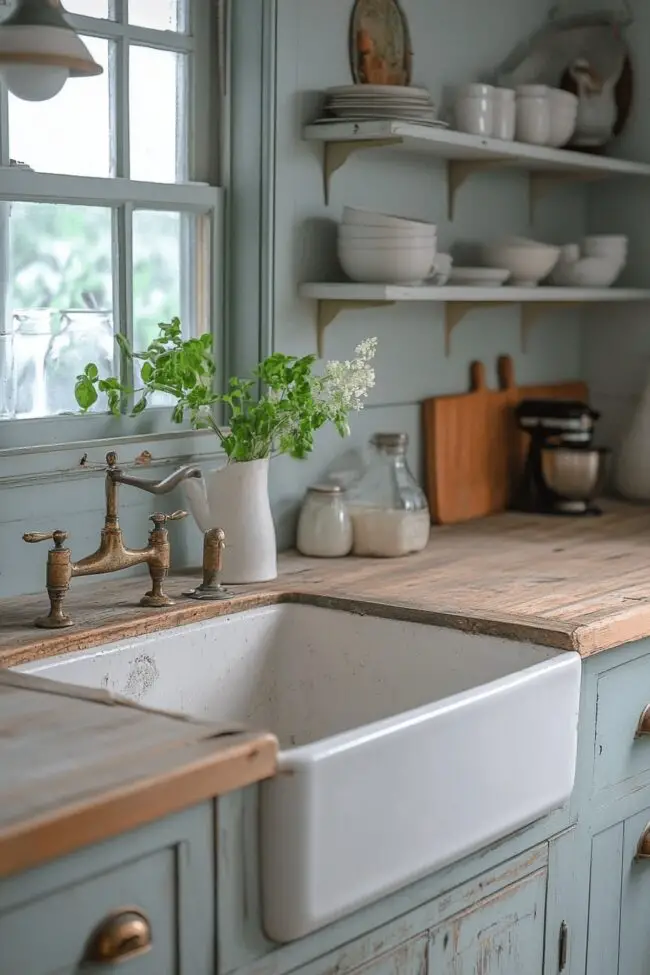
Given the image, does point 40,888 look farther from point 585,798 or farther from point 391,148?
point 391,148

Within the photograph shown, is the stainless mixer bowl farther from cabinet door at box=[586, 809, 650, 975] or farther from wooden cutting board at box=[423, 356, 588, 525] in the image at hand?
cabinet door at box=[586, 809, 650, 975]

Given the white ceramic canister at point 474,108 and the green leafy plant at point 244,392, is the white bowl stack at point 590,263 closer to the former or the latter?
the white ceramic canister at point 474,108

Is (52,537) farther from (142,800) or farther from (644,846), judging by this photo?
(644,846)

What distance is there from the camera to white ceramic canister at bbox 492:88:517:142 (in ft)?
9.86

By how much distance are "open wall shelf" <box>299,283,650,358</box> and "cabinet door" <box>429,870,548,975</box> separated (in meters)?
1.16

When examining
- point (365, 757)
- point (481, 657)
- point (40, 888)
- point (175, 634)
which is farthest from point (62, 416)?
point (40, 888)

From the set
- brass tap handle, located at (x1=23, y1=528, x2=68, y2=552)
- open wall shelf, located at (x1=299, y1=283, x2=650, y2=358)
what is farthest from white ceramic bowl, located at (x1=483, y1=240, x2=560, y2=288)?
brass tap handle, located at (x1=23, y1=528, x2=68, y2=552)

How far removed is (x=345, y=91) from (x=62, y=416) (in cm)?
88

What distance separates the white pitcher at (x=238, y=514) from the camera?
7.95ft

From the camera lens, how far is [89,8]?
2.42 metres

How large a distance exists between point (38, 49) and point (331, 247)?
38.7 inches

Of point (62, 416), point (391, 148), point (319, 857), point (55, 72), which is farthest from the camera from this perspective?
point (391, 148)

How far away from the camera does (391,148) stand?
2.88m

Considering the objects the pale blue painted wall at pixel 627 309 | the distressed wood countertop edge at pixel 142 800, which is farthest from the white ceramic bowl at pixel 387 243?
the distressed wood countertop edge at pixel 142 800
